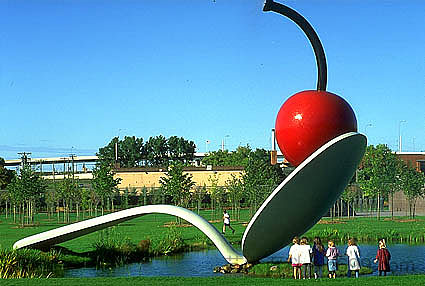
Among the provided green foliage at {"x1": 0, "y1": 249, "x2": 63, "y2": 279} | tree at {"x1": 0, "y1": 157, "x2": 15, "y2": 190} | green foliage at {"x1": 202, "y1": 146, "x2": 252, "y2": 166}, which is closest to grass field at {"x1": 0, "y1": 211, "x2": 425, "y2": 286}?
green foliage at {"x1": 0, "y1": 249, "x2": 63, "y2": 279}

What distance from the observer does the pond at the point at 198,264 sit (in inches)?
683

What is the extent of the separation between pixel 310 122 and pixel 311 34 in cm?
261

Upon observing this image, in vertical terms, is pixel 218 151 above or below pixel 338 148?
above

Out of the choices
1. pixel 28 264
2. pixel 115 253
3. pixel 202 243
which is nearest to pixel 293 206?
pixel 28 264

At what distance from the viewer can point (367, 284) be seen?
1319 cm

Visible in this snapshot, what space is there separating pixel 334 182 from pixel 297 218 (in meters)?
1.26

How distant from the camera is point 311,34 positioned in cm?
1602

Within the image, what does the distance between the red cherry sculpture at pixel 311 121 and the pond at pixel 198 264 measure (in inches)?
166

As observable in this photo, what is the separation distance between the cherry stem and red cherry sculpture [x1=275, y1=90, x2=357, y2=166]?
0.86m

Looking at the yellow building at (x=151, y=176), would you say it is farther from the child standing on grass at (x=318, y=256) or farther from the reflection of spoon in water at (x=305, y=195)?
the child standing on grass at (x=318, y=256)

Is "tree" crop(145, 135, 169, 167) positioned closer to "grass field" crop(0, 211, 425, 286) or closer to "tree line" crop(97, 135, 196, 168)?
"tree line" crop(97, 135, 196, 168)

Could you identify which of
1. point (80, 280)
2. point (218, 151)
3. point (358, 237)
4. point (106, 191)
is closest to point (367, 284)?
point (80, 280)

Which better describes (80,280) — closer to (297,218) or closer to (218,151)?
(297,218)

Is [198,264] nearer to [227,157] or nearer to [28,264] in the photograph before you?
[28,264]
